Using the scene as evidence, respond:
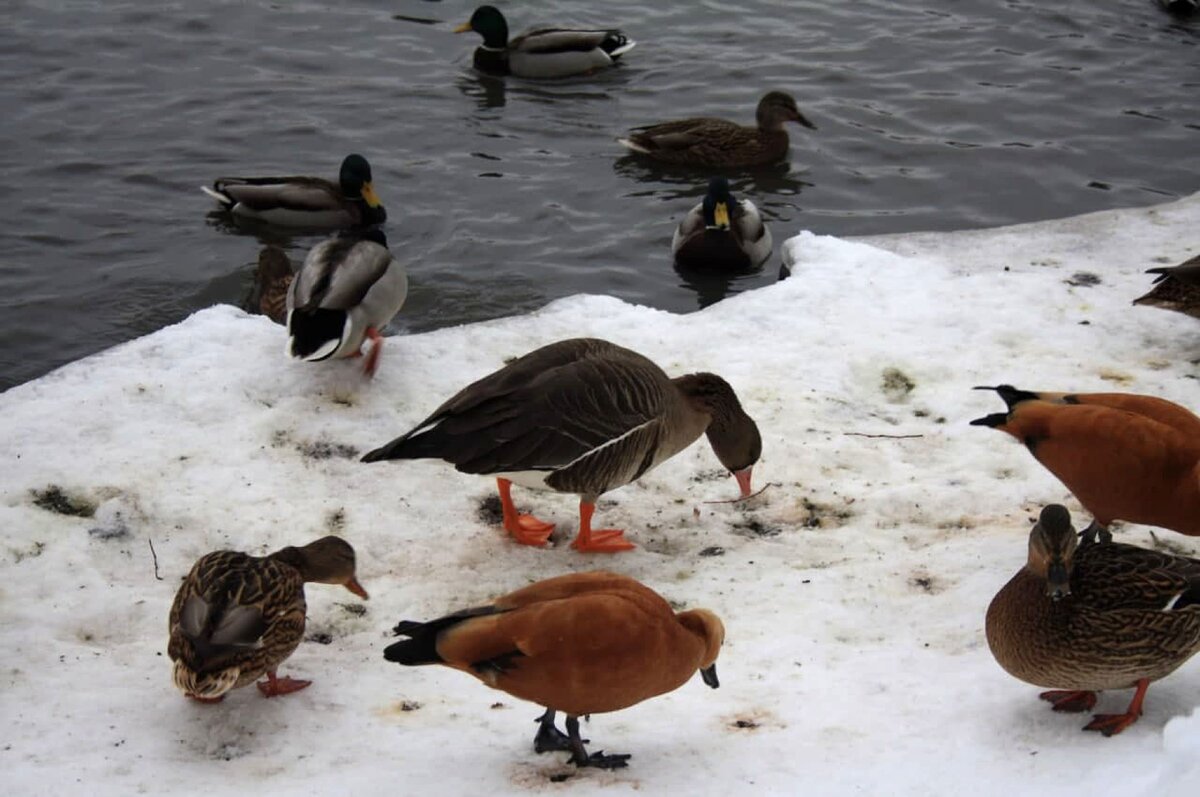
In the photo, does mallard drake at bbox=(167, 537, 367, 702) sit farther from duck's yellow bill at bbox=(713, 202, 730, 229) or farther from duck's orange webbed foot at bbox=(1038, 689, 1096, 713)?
duck's yellow bill at bbox=(713, 202, 730, 229)

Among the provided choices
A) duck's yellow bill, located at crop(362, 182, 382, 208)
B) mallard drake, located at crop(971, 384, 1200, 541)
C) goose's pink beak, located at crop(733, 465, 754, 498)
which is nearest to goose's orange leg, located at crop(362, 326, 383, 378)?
goose's pink beak, located at crop(733, 465, 754, 498)

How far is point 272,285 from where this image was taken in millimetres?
10117

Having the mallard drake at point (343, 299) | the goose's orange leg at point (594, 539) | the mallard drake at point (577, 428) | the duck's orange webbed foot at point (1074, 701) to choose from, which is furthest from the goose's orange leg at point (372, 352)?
the duck's orange webbed foot at point (1074, 701)

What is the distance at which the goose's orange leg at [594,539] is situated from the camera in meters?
6.50

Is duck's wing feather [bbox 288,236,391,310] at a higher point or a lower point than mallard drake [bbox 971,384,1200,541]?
lower

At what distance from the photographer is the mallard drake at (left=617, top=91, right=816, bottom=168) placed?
45.8 feet

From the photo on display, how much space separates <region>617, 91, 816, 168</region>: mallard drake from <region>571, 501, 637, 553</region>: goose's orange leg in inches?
315

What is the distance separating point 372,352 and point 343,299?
38 centimetres

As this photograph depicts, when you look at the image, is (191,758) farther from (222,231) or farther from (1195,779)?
(222,231)

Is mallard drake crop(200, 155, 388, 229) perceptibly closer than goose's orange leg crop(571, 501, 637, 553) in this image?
No

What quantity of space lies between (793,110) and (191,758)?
10.9m

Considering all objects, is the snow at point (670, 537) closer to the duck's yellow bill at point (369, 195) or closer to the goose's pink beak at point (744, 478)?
the goose's pink beak at point (744, 478)

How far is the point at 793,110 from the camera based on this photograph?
14203 millimetres

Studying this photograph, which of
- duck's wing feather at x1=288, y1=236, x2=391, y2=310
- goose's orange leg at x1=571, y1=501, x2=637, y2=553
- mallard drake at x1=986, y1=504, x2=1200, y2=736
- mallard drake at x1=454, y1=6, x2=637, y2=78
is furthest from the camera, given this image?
mallard drake at x1=454, y1=6, x2=637, y2=78
